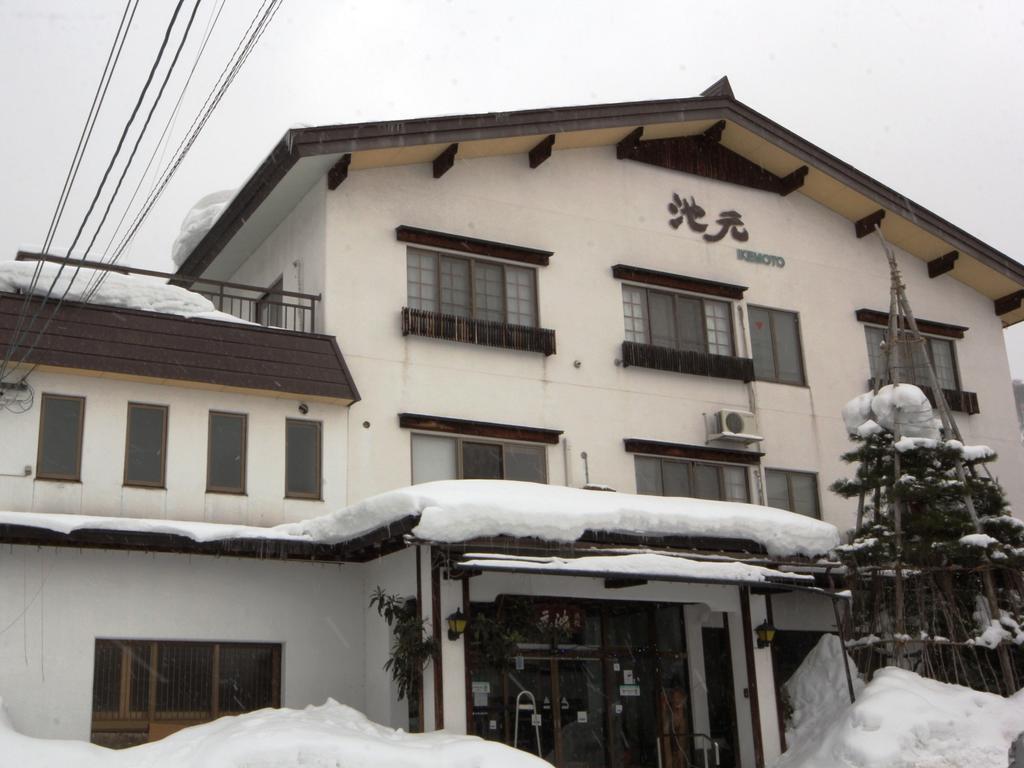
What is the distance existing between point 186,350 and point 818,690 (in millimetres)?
10560

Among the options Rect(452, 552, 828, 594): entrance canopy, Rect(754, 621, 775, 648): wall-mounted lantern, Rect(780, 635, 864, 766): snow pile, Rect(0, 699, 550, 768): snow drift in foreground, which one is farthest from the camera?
Rect(780, 635, 864, 766): snow pile

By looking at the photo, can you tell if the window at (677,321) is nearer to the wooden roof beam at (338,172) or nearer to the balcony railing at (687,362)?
the balcony railing at (687,362)

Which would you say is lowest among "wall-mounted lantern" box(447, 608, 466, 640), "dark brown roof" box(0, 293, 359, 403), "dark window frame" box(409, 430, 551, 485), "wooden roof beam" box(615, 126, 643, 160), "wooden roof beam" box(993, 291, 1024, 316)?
"wall-mounted lantern" box(447, 608, 466, 640)

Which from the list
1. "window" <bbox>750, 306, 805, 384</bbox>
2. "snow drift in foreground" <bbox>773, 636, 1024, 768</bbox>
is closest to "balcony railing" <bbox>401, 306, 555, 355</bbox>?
"window" <bbox>750, 306, 805, 384</bbox>

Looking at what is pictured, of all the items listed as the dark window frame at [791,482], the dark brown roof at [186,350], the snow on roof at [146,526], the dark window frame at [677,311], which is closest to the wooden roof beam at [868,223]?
the dark window frame at [677,311]

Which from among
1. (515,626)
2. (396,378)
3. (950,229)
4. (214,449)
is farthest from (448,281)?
(950,229)

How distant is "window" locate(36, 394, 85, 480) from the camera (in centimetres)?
1438

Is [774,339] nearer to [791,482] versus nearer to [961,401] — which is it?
[791,482]

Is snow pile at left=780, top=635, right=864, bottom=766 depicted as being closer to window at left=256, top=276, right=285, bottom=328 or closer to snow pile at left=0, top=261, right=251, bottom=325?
window at left=256, top=276, right=285, bottom=328

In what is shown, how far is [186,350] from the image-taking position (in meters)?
15.3

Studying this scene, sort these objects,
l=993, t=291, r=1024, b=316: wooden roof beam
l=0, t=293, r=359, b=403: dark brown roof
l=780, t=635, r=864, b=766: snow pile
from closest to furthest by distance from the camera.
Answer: l=0, t=293, r=359, b=403: dark brown roof < l=780, t=635, r=864, b=766: snow pile < l=993, t=291, r=1024, b=316: wooden roof beam

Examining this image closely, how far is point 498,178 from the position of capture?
19.0 m

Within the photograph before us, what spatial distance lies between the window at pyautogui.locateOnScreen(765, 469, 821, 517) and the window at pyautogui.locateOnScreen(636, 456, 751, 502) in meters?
0.56

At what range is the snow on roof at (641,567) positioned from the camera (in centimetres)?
1317
